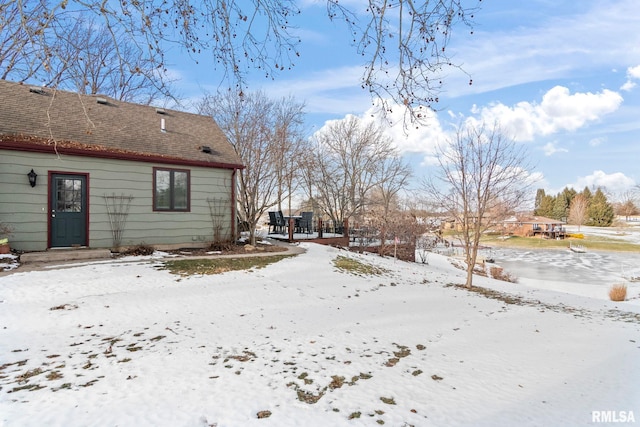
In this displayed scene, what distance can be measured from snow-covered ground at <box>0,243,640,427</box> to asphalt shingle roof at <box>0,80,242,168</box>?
378 centimetres

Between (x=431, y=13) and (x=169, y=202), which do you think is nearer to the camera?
(x=431, y=13)

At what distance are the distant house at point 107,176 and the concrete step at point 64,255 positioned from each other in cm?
53

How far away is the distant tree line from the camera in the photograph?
176 ft

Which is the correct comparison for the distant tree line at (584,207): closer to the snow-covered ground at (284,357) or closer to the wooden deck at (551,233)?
the wooden deck at (551,233)

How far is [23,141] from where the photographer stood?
788 cm

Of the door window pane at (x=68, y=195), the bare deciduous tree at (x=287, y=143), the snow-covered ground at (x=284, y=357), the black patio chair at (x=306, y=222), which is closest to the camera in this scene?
the snow-covered ground at (x=284, y=357)

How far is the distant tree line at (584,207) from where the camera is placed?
2111 inches

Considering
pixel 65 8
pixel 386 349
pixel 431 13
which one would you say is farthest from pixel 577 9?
pixel 65 8

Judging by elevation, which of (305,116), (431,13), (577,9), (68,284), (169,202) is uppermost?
(305,116)

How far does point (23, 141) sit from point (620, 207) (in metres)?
82.6

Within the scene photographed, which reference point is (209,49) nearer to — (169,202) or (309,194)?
(169,202)

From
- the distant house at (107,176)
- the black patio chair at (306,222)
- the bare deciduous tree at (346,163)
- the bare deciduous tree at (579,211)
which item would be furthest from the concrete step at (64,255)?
the bare deciduous tree at (579,211)

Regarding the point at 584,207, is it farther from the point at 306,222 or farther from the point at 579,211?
the point at 306,222

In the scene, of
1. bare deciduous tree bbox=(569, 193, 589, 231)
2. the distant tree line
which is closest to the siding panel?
the distant tree line
